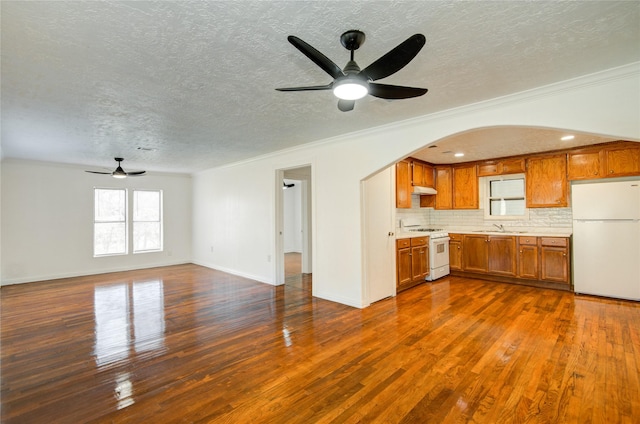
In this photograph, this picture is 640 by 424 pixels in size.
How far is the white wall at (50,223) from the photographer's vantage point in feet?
19.4

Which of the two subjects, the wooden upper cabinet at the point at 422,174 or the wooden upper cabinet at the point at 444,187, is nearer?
the wooden upper cabinet at the point at 422,174

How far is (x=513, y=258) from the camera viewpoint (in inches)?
213

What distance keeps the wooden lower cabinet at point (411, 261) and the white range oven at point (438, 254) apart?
9 cm

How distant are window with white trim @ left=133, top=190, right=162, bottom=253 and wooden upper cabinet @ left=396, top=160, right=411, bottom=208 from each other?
6.23 meters

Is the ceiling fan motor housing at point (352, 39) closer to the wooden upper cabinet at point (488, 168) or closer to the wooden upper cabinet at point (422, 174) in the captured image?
the wooden upper cabinet at point (422, 174)

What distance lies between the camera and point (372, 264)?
14.3 feet

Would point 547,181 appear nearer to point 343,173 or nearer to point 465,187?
point 465,187

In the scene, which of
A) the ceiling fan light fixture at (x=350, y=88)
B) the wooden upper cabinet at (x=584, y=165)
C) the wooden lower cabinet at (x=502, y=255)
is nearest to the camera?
the ceiling fan light fixture at (x=350, y=88)

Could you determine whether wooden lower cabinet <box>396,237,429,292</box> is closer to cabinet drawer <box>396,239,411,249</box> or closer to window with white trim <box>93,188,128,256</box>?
cabinet drawer <box>396,239,411,249</box>

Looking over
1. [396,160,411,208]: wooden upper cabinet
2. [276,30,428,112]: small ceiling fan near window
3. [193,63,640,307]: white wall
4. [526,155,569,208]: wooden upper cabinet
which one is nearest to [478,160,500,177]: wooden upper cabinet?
[526,155,569,208]: wooden upper cabinet

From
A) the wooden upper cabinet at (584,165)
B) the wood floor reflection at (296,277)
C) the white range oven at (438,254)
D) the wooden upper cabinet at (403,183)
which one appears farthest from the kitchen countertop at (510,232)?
the wood floor reflection at (296,277)

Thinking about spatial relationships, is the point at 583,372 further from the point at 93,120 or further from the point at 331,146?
the point at 93,120

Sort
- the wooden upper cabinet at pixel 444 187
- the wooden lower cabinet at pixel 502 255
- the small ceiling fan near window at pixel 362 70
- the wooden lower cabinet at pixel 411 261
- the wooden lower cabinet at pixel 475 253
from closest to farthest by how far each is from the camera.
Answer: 1. the small ceiling fan near window at pixel 362 70
2. the wooden lower cabinet at pixel 411 261
3. the wooden lower cabinet at pixel 502 255
4. the wooden lower cabinet at pixel 475 253
5. the wooden upper cabinet at pixel 444 187

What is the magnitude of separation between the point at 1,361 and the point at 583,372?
5214 millimetres
